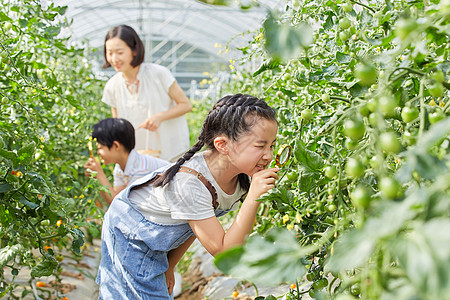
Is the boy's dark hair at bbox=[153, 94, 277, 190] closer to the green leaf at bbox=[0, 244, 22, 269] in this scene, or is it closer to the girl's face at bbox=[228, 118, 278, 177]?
the girl's face at bbox=[228, 118, 278, 177]

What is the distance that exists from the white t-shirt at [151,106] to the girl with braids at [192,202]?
4.61 ft

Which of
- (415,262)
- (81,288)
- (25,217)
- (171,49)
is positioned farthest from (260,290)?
(171,49)

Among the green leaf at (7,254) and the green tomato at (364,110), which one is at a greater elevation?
the green tomato at (364,110)

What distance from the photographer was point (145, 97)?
297 centimetres

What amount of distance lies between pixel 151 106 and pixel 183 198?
5.53 ft

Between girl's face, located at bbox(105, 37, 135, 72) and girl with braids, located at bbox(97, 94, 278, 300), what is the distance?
1.41 m

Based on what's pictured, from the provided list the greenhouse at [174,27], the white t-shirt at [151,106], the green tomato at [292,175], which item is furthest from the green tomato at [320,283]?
the greenhouse at [174,27]

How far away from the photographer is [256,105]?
1434 millimetres

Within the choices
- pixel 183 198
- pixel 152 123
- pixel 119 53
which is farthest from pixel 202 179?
pixel 119 53

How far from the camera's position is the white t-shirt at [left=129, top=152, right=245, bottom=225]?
4.49 feet

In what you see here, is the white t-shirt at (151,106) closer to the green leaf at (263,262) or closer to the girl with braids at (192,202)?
the girl with braids at (192,202)

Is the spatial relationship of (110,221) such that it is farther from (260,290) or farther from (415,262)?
(415,262)

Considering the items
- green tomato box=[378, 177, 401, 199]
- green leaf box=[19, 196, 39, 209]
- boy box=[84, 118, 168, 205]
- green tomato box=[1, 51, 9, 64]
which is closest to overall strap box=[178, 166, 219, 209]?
green leaf box=[19, 196, 39, 209]

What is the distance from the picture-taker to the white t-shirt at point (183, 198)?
4.49 ft
